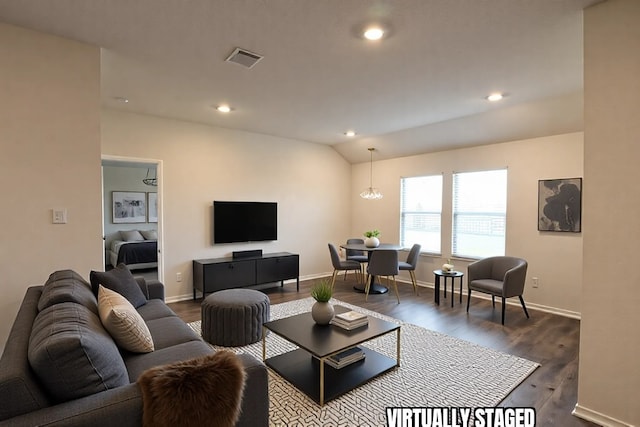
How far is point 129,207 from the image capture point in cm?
815

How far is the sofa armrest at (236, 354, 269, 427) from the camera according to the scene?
153 centimetres

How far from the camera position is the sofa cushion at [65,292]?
1831 mm

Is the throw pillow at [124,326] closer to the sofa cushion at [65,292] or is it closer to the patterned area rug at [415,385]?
the sofa cushion at [65,292]

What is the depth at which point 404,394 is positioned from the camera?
8.01 ft

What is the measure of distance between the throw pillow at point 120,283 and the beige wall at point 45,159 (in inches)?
7.5

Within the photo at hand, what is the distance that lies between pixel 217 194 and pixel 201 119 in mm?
1179

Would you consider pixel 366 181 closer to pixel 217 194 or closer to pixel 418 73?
pixel 217 194

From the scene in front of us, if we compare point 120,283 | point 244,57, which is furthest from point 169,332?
point 244,57

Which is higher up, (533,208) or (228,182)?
(228,182)

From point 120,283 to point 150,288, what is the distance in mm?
712

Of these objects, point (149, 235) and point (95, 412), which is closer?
point (95, 412)

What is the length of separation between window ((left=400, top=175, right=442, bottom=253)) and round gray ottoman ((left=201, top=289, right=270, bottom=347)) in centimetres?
374

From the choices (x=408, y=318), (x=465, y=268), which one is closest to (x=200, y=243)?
(x=408, y=318)

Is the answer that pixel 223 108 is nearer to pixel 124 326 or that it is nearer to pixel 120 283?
pixel 120 283
